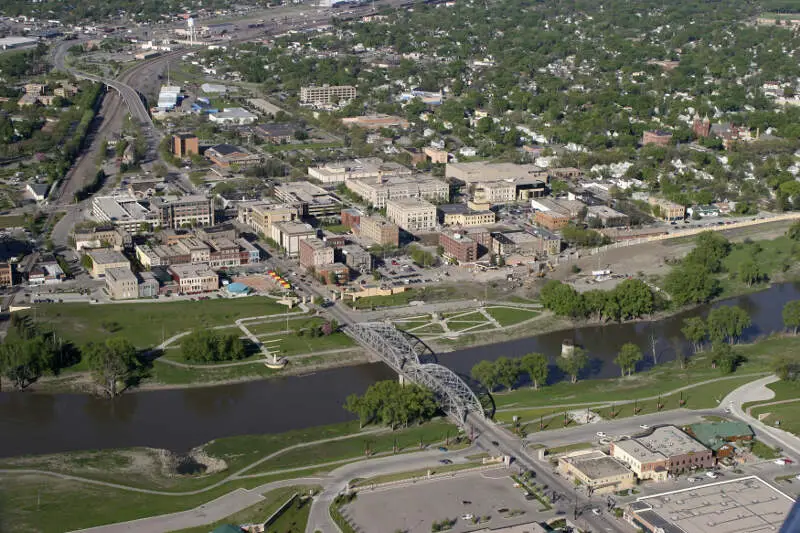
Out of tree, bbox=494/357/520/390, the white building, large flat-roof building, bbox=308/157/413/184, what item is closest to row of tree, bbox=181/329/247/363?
tree, bbox=494/357/520/390

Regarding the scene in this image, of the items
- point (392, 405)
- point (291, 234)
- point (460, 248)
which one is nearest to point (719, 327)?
point (460, 248)

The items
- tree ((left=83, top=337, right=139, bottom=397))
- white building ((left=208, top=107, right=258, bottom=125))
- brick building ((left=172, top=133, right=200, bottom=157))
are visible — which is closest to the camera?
tree ((left=83, top=337, right=139, bottom=397))

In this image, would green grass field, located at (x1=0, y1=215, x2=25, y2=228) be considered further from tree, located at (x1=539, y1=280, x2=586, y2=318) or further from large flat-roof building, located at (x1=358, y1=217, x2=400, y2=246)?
tree, located at (x1=539, y1=280, x2=586, y2=318)

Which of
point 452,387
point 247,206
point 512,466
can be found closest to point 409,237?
point 247,206

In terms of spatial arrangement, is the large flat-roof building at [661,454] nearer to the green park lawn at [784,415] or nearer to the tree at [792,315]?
the green park lawn at [784,415]

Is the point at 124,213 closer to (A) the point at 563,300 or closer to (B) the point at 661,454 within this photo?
(A) the point at 563,300

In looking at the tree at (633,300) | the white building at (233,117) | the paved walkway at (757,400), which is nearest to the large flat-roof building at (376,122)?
the white building at (233,117)

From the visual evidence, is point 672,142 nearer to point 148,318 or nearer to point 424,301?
point 424,301
